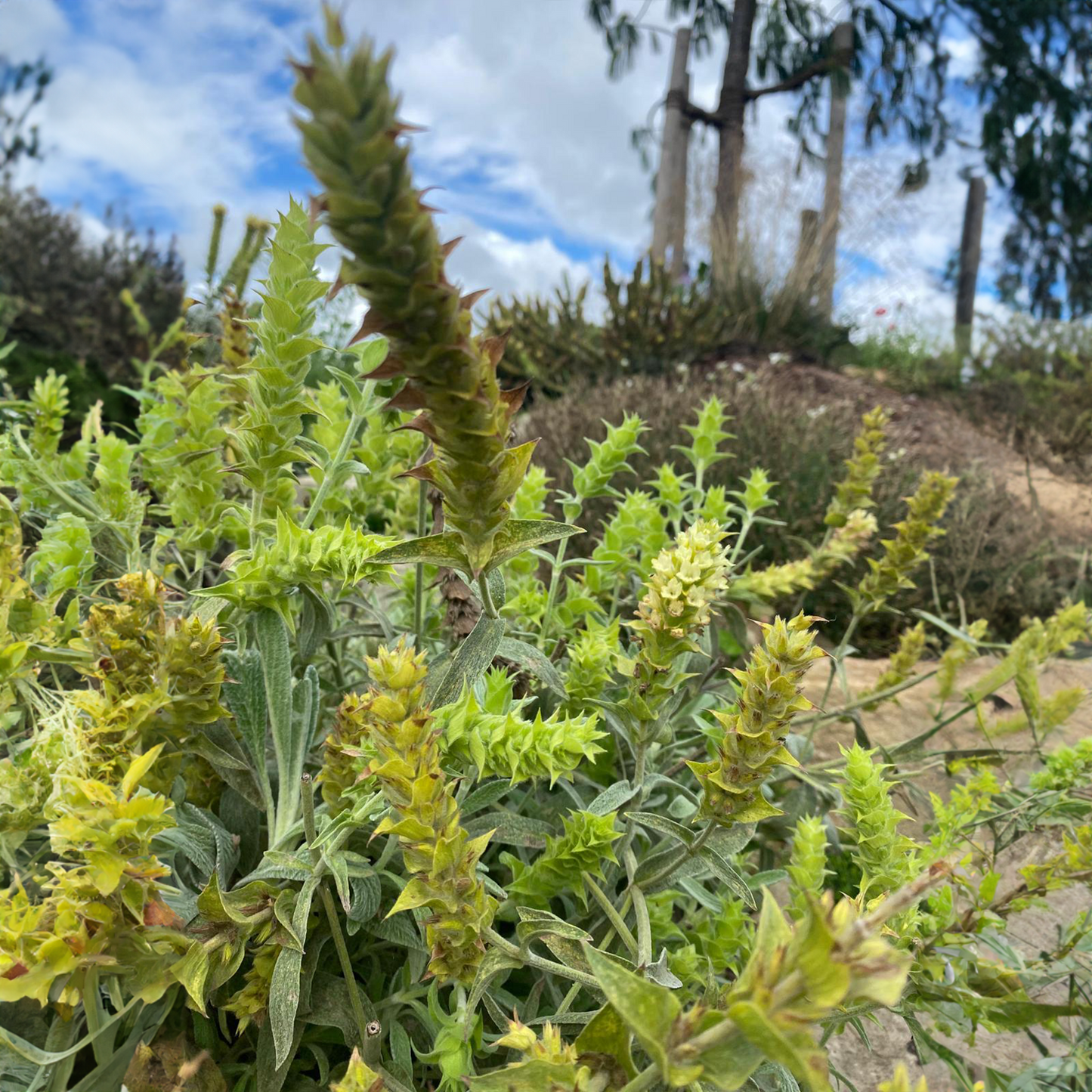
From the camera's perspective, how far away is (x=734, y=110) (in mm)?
8820

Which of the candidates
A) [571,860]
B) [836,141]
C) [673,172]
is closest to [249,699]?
[571,860]

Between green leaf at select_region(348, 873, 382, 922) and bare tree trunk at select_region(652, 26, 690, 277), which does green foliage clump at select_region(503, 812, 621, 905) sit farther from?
bare tree trunk at select_region(652, 26, 690, 277)

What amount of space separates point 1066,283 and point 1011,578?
A: 476 inches

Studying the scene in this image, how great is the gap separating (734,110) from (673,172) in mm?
931

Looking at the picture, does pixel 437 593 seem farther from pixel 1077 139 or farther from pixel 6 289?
pixel 1077 139

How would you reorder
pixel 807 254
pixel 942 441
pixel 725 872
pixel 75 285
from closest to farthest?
pixel 725 872 < pixel 942 441 < pixel 75 285 < pixel 807 254

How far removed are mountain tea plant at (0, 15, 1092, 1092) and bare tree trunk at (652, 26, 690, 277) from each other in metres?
8.24

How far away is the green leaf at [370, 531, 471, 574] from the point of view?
1.80 feet

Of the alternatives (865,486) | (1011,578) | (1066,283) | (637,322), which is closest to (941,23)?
(1066,283)

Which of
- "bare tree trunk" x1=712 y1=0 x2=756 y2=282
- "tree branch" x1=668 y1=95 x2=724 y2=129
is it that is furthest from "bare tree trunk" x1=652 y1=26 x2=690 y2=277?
"bare tree trunk" x1=712 y1=0 x2=756 y2=282

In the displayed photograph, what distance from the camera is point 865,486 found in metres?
1.31

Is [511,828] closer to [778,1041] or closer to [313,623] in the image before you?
[313,623]

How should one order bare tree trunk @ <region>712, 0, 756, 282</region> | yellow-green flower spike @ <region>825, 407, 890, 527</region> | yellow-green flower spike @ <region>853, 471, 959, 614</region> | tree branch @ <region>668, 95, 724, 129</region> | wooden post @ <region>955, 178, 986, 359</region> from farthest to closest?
wooden post @ <region>955, 178, 986, 359</region>, tree branch @ <region>668, 95, 724, 129</region>, bare tree trunk @ <region>712, 0, 756, 282</region>, yellow-green flower spike @ <region>825, 407, 890, 527</region>, yellow-green flower spike @ <region>853, 471, 959, 614</region>

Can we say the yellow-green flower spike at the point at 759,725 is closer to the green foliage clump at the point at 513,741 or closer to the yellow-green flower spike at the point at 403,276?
the green foliage clump at the point at 513,741
